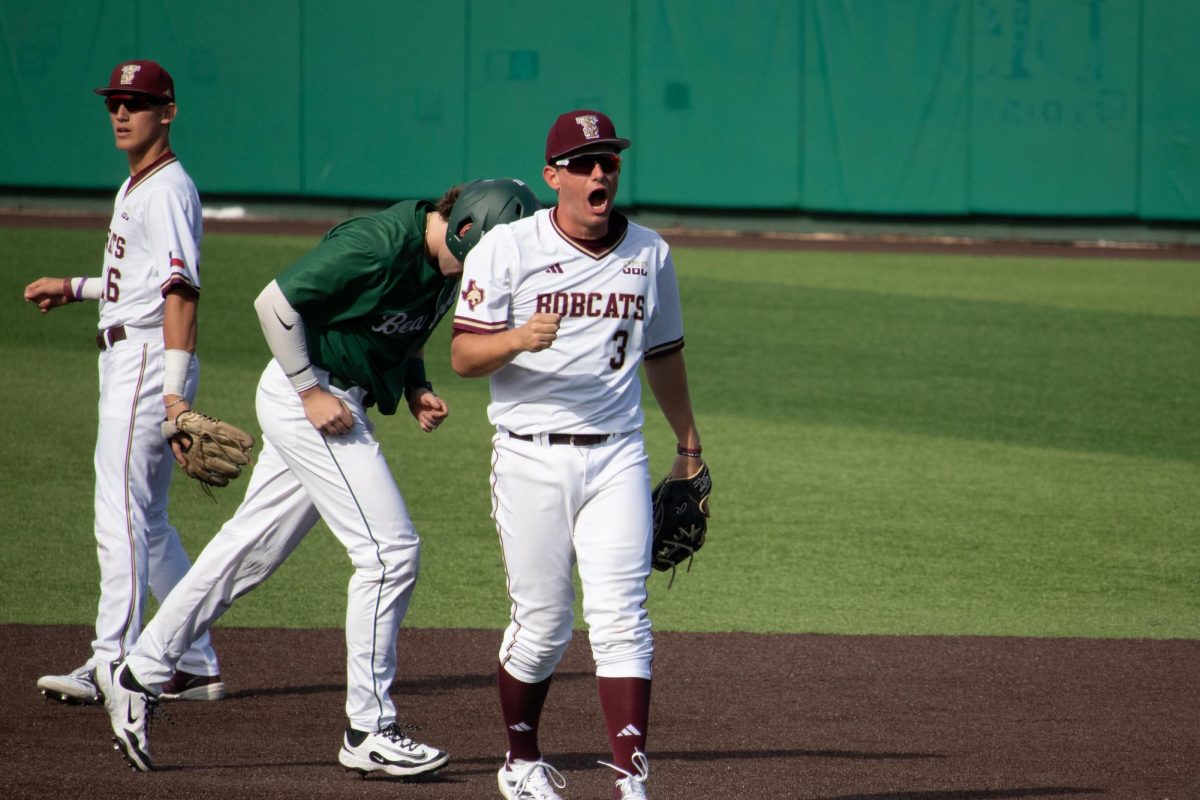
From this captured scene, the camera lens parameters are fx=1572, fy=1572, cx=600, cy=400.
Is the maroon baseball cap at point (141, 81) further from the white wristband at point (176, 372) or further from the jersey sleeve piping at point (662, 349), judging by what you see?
the jersey sleeve piping at point (662, 349)

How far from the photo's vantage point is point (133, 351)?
16.3 ft

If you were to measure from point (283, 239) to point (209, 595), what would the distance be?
14338 millimetres

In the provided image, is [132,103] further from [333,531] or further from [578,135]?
[578,135]

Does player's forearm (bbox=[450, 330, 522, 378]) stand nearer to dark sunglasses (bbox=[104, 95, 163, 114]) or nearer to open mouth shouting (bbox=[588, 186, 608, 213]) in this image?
open mouth shouting (bbox=[588, 186, 608, 213])

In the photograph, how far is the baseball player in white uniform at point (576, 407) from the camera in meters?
3.95

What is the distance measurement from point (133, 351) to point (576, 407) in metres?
1.72

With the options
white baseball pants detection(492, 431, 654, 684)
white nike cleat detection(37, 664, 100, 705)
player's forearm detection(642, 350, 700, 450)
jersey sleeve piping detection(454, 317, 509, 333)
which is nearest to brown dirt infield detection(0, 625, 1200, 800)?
white nike cleat detection(37, 664, 100, 705)

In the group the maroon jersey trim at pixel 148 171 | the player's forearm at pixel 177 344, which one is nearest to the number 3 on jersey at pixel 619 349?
the player's forearm at pixel 177 344

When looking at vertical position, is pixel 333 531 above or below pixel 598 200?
below

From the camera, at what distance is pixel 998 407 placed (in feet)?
37.3

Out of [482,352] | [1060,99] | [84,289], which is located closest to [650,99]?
[1060,99]

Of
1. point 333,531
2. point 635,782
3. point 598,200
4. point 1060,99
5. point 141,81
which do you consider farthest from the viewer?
point 1060,99

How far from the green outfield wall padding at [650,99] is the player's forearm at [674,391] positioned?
653 inches

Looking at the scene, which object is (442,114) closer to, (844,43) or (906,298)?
(844,43)
